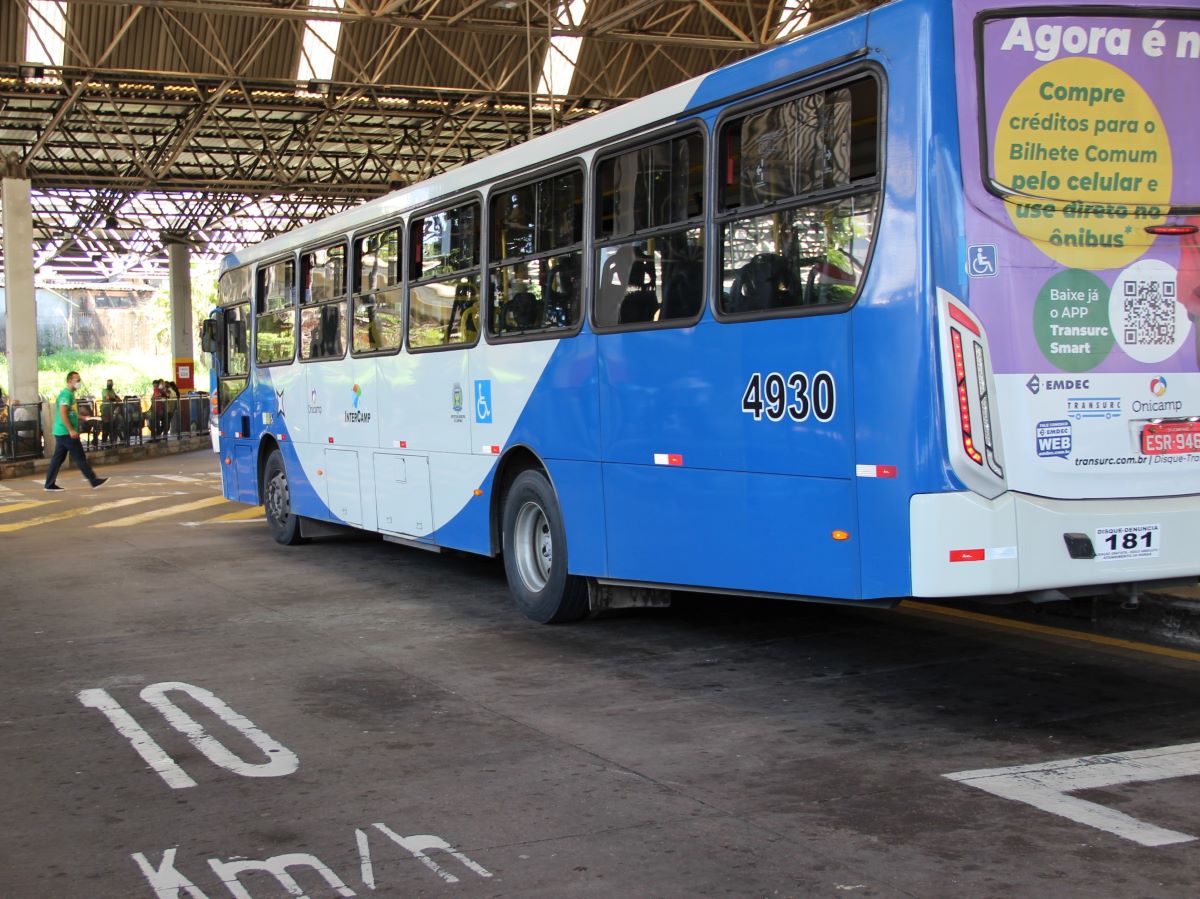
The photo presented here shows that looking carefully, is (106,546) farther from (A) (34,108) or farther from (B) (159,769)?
(A) (34,108)

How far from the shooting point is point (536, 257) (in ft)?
32.0

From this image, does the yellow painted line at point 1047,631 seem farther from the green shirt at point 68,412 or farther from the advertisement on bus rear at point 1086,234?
the green shirt at point 68,412

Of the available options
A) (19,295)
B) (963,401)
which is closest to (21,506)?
(19,295)

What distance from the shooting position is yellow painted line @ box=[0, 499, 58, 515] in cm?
2039

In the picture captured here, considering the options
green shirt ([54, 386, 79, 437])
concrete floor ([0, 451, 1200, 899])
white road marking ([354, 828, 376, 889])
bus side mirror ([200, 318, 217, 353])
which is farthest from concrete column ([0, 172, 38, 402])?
white road marking ([354, 828, 376, 889])

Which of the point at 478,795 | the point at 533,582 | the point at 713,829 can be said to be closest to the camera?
the point at 713,829

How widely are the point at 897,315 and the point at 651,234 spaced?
7.62ft

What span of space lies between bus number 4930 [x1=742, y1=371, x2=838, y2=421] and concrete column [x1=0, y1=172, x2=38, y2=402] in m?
28.6

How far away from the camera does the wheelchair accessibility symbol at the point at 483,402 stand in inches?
411

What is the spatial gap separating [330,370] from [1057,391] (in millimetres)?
8648

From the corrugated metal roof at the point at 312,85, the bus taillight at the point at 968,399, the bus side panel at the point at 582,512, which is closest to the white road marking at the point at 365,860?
the bus taillight at the point at 968,399

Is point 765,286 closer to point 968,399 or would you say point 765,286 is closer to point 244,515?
point 968,399

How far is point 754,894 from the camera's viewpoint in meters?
4.59

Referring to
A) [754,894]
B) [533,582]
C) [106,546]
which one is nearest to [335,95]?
[106,546]
